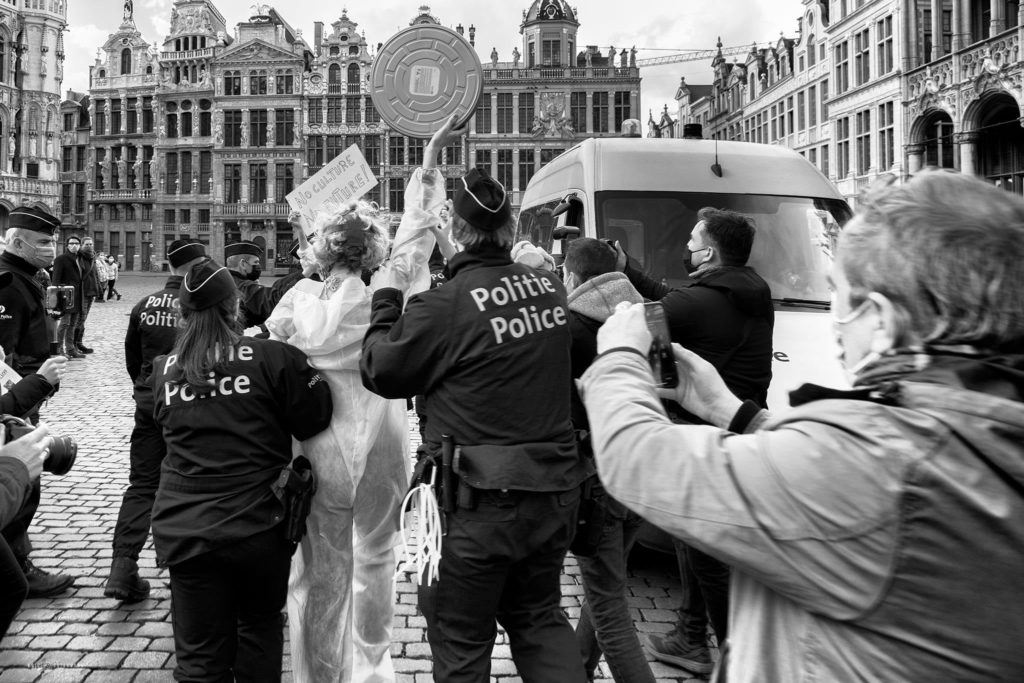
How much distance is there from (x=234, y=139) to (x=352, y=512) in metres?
55.7

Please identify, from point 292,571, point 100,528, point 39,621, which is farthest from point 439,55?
point 100,528

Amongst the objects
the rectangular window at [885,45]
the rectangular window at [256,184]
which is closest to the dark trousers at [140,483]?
the rectangular window at [885,45]

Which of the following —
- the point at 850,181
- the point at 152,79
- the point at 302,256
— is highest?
the point at 152,79

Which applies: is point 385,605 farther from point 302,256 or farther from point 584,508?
point 302,256

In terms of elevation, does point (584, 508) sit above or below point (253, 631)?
above

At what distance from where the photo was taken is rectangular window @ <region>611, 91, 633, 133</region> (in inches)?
1971

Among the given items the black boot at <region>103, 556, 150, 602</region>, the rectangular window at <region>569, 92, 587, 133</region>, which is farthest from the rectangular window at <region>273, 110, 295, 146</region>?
the black boot at <region>103, 556, 150, 602</region>

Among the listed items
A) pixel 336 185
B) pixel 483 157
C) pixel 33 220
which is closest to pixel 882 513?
pixel 336 185

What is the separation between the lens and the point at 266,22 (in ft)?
177

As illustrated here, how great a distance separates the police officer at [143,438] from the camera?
4160 millimetres

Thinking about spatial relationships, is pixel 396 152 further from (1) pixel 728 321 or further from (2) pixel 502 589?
(2) pixel 502 589

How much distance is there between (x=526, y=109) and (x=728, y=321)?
49.8 metres

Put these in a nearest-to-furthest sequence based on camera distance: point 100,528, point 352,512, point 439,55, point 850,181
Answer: point 352,512, point 439,55, point 100,528, point 850,181

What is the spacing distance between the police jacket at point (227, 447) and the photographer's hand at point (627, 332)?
1697 mm
